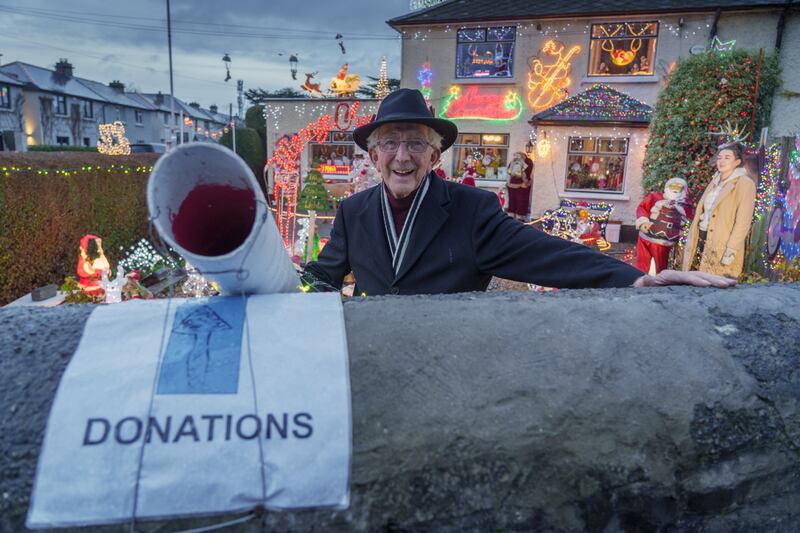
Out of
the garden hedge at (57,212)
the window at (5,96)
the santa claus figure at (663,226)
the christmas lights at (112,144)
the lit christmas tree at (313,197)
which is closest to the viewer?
the garden hedge at (57,212)

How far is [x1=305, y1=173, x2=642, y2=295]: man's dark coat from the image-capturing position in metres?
2.09

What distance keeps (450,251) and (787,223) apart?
5.41m

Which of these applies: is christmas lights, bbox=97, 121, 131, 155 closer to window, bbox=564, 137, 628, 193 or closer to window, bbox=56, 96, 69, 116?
window, bbox=564, 137, 628, 193

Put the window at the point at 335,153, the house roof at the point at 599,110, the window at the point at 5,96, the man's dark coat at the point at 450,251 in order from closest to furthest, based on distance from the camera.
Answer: the man's dark coat at the point at 450,251 → the house roof at the point at 599,110 → the window at the point at 335,153 → the window at the point at 5,96

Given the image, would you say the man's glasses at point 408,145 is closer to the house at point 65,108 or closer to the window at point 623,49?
the window at point 623,49

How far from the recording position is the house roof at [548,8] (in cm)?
1232

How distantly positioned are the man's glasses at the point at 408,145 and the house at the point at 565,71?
12.0 metres

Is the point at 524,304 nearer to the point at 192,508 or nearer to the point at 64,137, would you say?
the point at 192,508

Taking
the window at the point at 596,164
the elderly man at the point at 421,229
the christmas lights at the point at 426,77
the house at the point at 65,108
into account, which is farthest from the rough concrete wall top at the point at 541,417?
the house at the point at 65,108

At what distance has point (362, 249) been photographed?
2607mm

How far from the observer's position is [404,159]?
2426mm

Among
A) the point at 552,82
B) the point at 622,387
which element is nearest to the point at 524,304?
the point at 622,387

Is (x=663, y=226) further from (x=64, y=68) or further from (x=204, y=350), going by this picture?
(x=64, y=68)

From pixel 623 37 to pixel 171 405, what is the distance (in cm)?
1499
